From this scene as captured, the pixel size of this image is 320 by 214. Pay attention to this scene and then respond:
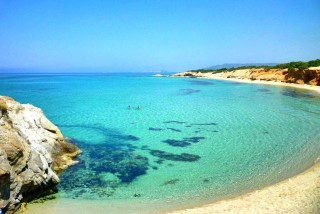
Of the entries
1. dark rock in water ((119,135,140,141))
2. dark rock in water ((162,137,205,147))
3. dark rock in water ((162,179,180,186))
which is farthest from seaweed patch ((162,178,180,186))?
dark rock in water ((119,135,140,141))

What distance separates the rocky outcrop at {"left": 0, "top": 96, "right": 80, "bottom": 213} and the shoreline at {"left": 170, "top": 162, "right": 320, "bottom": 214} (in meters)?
6.44

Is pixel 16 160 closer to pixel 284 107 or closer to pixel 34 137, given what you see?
pixel 34 137

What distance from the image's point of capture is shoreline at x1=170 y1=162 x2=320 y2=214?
1142cm

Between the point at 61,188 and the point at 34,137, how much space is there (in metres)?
3.73

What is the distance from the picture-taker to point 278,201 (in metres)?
12.2

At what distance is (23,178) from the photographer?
1256 cm

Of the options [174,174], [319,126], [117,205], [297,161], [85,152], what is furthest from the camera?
[319,126]

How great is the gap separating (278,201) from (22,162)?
10.9 metres

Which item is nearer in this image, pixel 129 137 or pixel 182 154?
pixel 182 154

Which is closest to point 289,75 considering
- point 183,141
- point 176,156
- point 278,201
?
point 183,141

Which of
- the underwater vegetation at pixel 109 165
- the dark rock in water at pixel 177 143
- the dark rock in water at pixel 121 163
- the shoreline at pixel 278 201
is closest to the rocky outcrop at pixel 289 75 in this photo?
the underwater vegetation at pixel 109 165

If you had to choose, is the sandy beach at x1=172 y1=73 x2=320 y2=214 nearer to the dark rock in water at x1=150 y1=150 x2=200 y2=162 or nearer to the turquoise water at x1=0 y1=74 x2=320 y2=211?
the turquoise water at x1=0 y1=74 x2=320 y2=211

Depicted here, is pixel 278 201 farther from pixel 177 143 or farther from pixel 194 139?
pixel 194 139

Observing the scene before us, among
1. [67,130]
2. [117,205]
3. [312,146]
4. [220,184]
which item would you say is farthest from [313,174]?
[67,130]
